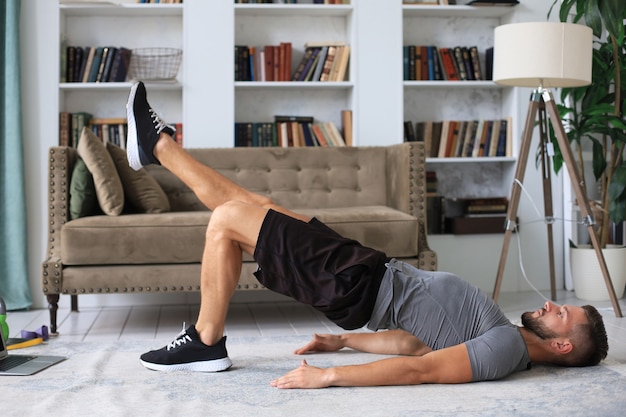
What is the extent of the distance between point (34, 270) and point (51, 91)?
39.6 inches

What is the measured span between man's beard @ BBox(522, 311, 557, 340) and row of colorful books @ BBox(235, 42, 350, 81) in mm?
2567

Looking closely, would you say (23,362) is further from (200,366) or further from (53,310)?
(53,310)

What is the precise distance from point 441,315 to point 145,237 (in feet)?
5.46

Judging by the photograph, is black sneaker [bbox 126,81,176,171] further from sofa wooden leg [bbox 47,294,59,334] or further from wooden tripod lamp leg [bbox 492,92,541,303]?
wooden tripod lamp leg [bbox 492,92,541,303]

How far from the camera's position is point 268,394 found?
244 centimetres

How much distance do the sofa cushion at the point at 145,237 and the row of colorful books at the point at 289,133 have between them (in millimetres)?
1098

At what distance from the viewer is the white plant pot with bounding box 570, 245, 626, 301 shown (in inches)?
182

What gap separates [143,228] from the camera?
375 centimetres

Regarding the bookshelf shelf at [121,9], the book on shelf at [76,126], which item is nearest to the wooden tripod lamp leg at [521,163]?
the bookshelf shelf at [121,9]

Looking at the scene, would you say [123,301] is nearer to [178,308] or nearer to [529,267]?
[178,308]

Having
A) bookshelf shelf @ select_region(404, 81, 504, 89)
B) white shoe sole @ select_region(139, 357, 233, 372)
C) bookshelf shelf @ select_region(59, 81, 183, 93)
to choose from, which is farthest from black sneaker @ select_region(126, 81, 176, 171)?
bookshelf shelf @ select_region(404, 81, 504, 89)

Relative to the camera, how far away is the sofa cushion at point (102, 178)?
388 cm

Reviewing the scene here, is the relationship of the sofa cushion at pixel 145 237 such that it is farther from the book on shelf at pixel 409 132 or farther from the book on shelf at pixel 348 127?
the book on shelf at pixel 409 132

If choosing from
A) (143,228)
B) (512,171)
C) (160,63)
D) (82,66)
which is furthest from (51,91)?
(512,171)
